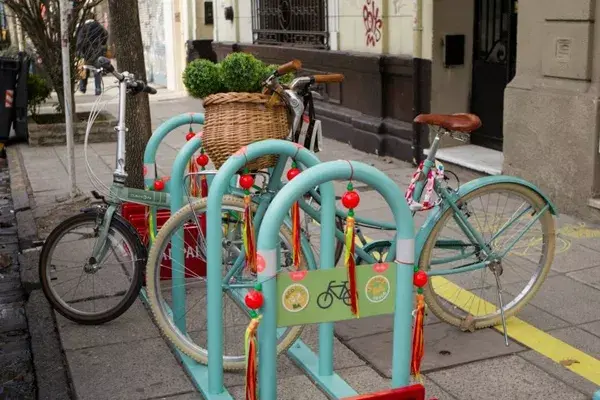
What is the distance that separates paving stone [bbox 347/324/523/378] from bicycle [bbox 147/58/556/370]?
0.09m

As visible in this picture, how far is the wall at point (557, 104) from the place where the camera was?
661 centimetres

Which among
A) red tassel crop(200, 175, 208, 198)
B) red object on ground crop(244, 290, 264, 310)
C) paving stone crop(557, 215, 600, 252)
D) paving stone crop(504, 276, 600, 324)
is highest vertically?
red object on ground crop(244, 290, 264, 310)

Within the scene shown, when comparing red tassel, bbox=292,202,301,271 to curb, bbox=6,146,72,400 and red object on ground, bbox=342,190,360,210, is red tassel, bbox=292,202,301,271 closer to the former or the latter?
red object on ground, bbox=342,190,360,210

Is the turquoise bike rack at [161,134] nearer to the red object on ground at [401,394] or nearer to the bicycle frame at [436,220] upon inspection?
the bicycle frame at [436,220]

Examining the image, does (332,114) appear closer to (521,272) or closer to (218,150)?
(521,272)

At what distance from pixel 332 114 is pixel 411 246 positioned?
25.7ft

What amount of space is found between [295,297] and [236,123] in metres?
1.11

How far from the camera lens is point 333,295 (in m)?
3.21

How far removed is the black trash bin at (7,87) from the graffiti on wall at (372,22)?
493 centimetres

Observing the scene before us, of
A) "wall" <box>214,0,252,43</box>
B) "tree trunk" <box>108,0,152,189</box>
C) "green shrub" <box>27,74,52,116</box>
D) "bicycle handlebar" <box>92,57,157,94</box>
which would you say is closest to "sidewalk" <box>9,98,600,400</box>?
"bicycle handlebar" <box>92,57,157,94</box>

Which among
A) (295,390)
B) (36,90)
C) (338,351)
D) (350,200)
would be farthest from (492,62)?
(36,90)

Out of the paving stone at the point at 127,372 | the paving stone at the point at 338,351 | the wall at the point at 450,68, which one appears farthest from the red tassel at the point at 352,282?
the wall at the point at 450,68

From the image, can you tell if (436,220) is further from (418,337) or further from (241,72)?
(241,72)

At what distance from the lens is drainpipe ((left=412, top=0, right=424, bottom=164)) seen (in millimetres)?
8758
